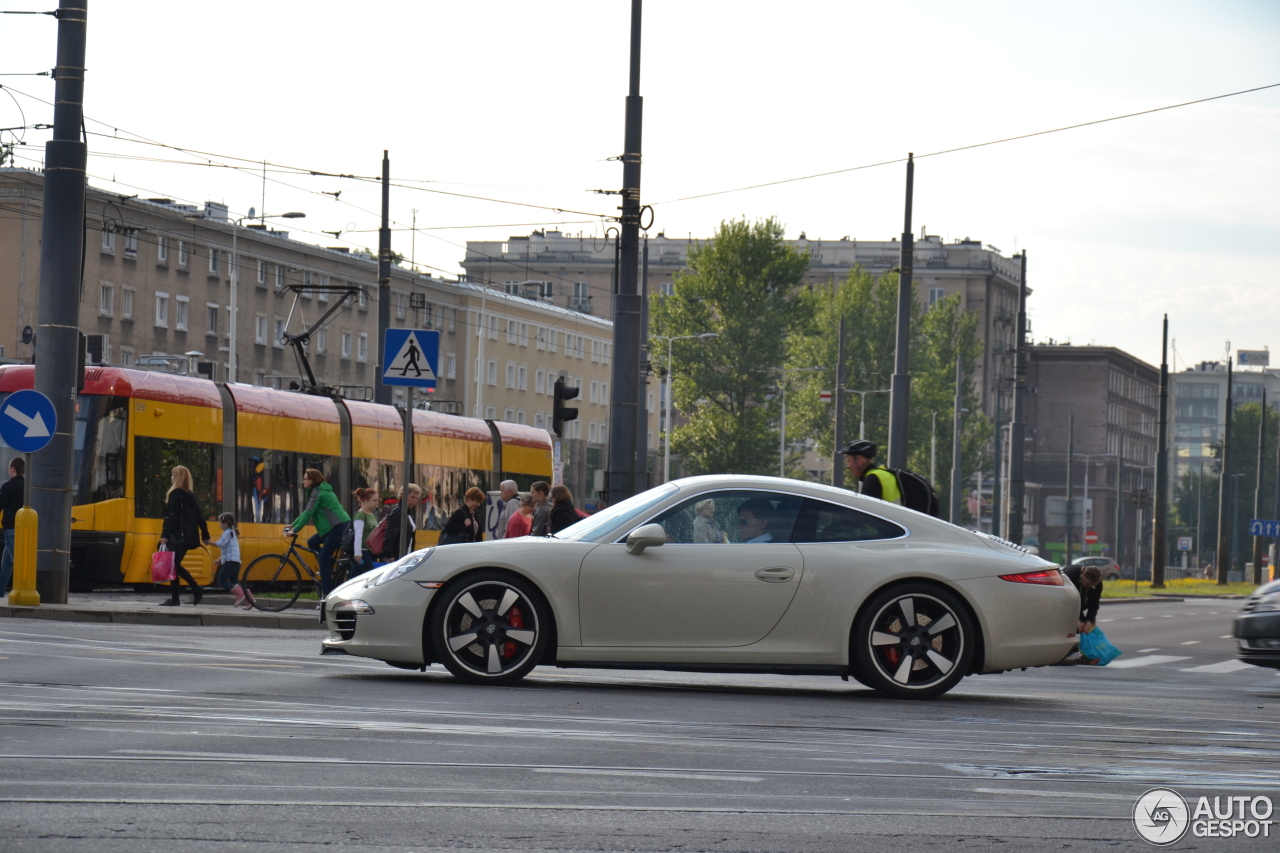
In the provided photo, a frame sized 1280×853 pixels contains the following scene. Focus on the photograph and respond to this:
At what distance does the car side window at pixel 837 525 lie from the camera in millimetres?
11078

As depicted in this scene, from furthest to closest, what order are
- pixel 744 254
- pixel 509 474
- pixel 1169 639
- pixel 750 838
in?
pixel 744 254 → pixel 509 474 → pixel 1169 639 → pixel 750 838

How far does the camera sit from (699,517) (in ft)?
36.2

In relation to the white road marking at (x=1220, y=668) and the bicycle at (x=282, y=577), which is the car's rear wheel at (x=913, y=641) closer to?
the white road marking at (x=1220, y=668)

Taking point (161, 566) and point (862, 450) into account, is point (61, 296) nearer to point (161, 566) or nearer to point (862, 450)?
point (161, 566)

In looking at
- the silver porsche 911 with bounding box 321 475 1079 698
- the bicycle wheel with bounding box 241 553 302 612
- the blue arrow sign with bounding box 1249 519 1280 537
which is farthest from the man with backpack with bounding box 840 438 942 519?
the blue arrow sign with bounding box 1249 519 1280 537

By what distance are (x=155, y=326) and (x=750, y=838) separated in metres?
72.3

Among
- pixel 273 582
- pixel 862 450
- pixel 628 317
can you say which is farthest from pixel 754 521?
pixel 273 582

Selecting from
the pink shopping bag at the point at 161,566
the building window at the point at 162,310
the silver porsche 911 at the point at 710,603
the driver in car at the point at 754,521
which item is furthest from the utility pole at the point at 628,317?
the building window at the point at 162,310

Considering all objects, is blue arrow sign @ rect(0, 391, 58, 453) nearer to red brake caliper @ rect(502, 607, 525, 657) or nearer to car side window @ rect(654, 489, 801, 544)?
red brake caliper @ rect(502, 607, 525, 657)

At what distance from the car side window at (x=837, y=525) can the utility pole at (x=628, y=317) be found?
10.4m

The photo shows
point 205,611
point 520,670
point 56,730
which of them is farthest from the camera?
point 205,611

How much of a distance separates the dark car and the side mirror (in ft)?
19.2

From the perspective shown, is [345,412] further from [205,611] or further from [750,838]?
[750,838]

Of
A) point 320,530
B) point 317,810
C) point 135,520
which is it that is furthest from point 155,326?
point 317,810
